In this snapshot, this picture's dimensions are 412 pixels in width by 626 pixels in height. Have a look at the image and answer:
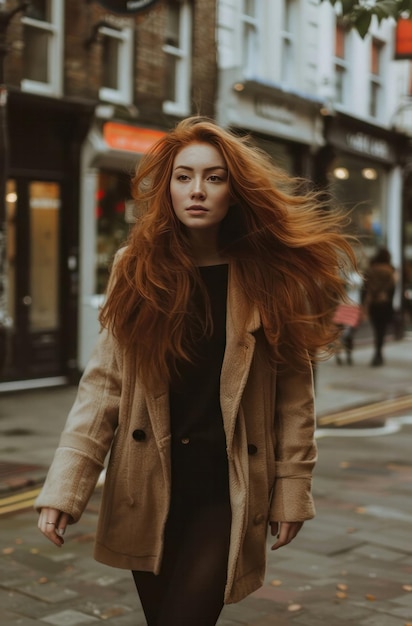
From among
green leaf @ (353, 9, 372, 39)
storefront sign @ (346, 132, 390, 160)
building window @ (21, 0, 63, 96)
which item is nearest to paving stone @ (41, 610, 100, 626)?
green leaf @ (353, 9, 372, 39)

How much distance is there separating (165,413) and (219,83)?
15.5m

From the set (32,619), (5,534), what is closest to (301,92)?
(5,534)

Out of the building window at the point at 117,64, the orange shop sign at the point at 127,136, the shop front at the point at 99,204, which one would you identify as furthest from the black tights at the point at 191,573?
the building window at the point at 117,64

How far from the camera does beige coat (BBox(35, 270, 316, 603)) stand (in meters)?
2.89

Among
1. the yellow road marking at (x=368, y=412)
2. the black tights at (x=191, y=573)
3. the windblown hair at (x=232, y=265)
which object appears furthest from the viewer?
the yellow road marking at (x=368, y=412)

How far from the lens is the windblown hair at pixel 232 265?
2.93 meters

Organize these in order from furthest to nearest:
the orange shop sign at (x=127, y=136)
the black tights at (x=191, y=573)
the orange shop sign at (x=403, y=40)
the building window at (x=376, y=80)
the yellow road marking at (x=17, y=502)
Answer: the building window at (x=376, y=80) → the orange shop sign at (x=403, y=40) → the orange shop sign at (x=127, y=136) → the yellow road marking at (x=17, y=502) → the black tights at (x=191, y=573)

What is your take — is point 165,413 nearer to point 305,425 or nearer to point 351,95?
point 305,425

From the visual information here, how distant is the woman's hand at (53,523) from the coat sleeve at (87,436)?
21 millimetres

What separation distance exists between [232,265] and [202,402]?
0.42m

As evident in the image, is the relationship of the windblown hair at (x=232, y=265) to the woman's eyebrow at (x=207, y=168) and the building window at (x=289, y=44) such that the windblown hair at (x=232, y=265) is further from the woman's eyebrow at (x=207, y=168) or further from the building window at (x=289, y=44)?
the building window at (x=289, y=44)

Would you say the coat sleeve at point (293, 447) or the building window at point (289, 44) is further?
the building window at point (289, 44)

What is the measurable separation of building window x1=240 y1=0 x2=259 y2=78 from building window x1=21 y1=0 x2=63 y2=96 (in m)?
5.94

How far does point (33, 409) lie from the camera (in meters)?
12.0
